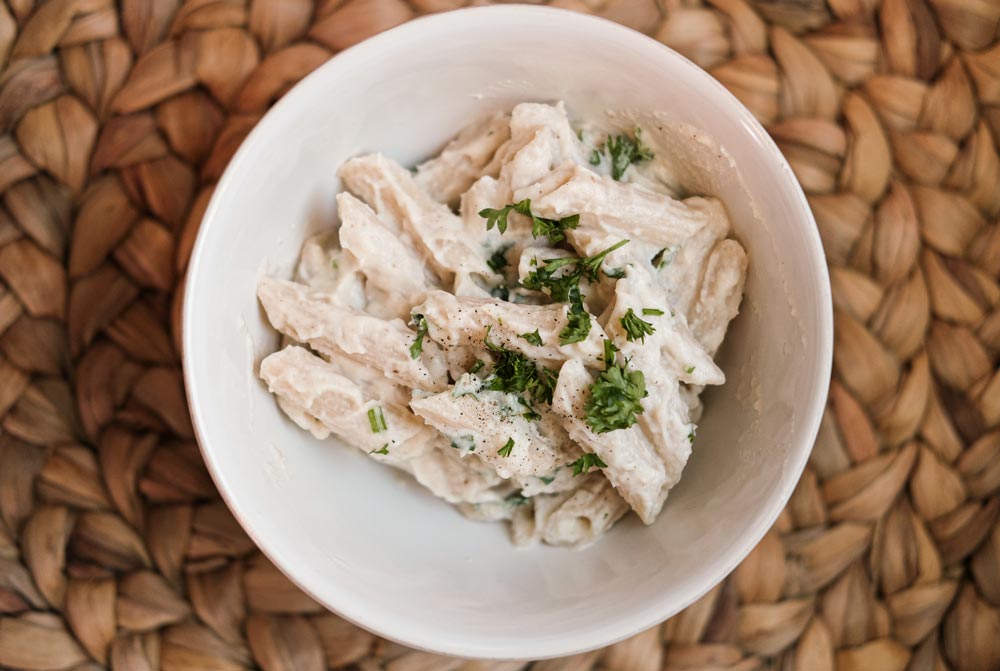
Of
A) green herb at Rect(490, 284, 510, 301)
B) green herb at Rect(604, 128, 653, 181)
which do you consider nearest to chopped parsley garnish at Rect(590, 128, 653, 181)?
green herb at Rect(604, 128, 653, 181)

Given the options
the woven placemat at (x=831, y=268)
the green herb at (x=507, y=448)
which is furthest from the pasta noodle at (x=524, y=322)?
the woven placemat at (x=831, y=268)

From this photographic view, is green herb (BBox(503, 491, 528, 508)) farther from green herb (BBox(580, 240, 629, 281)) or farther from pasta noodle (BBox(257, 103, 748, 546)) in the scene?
green herb (BBox(580, 240, 629, 281))

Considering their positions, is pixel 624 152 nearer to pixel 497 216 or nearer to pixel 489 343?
pixel 497 216

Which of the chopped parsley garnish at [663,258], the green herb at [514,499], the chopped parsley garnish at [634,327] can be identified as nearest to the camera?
the chopped parsley garnish at [634,327]

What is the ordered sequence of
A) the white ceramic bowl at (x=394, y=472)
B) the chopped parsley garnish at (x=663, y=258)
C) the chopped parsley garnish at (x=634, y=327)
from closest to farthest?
the chopped parsley garnish at (x=634, y=327) → the white ceramic bowl at (x=394, y=472) → the chopped parsley garnish at (x=663, y=258)

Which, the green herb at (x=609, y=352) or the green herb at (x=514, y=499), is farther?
the green herb at (x=514, y=499)

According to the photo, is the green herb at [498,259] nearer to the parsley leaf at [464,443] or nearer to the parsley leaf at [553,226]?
the parsley leaf at [553,226]

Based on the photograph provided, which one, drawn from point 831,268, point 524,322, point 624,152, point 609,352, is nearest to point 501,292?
point 524,322
